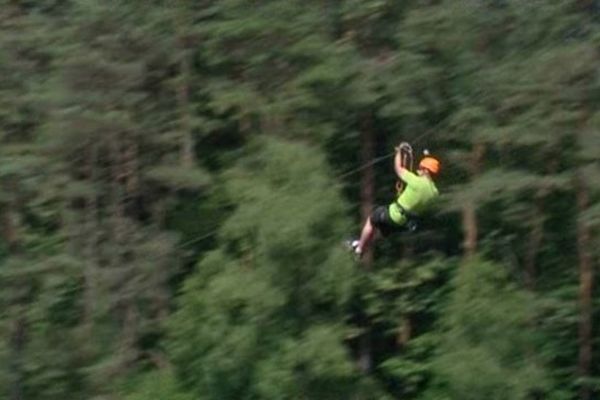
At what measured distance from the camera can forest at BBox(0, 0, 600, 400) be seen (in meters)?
15.4

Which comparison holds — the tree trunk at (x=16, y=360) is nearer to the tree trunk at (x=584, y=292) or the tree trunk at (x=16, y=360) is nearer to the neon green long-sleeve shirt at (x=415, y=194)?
the neon green long-sleeve shirt at (x=415, y=194)

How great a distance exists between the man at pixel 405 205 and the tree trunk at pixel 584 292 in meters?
1.28

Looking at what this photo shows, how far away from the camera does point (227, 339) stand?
15.6 m

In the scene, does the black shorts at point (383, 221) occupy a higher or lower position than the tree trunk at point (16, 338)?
lower

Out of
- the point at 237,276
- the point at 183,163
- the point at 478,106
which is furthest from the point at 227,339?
the point at 478,106

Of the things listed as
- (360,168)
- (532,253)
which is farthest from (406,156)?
(532,253)

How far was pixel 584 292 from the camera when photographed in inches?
650

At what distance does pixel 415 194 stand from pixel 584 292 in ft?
5.88

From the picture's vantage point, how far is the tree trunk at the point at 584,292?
51.7 feet

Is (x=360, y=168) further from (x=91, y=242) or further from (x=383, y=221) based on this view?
(x=91, y=242)

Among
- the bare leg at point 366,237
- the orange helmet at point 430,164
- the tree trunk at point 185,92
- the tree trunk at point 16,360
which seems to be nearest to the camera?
the tree trunk at point 16,360

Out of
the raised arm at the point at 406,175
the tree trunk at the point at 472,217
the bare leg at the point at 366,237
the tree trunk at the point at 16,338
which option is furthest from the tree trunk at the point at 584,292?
the tree trunk at the point at 16,338

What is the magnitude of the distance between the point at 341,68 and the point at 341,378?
264 cm

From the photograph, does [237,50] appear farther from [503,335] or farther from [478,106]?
[503,335]
